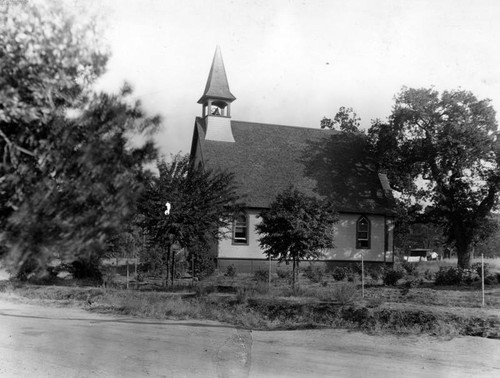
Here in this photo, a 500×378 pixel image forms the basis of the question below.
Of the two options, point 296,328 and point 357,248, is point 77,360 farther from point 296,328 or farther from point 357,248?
point 357,248

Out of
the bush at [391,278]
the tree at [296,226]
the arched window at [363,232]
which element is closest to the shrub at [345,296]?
the tree at [296,226]

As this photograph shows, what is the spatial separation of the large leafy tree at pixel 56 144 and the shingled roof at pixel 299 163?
83.4 ft

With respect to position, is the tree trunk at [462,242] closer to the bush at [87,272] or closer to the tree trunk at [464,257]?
the tree trunk at [464,257]

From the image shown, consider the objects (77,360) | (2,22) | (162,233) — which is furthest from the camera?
(162,233)

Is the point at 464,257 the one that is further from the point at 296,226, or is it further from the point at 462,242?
the point at 296,226

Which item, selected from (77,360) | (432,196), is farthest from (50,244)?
(432,196)

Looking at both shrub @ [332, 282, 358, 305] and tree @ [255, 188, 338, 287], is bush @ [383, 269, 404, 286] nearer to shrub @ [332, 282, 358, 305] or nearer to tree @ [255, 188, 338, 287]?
tree @ [255, 188, 338, 287]

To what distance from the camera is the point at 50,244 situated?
4.17m

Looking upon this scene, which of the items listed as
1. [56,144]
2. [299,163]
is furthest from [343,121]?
[56,144]

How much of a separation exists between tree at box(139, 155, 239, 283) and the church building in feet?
32.0

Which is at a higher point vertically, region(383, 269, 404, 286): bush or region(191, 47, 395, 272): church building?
region(191, 47, 395, 272): church building

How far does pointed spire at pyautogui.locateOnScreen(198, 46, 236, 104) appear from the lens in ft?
107

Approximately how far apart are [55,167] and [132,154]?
0.65 meters

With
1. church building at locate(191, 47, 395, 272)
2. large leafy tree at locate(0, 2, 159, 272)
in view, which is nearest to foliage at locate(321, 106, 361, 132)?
church building at locate(191, 47, 395, 272)
